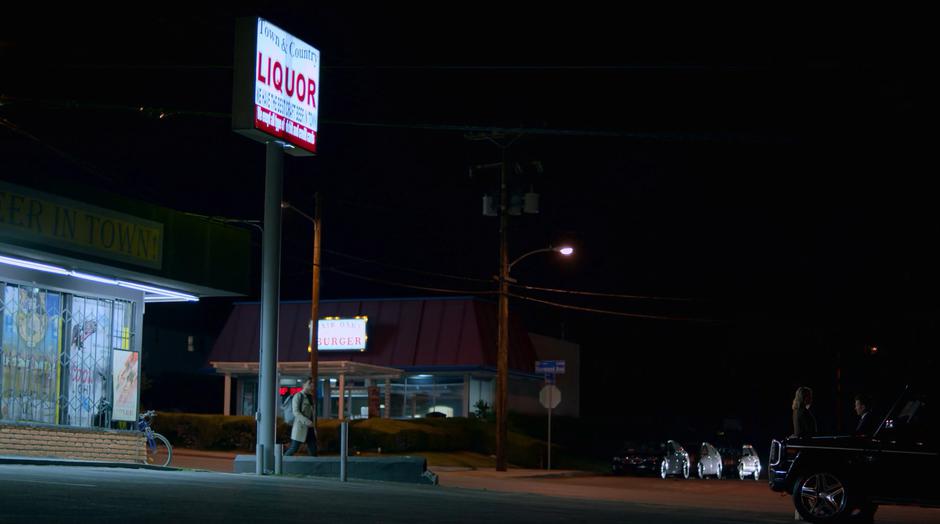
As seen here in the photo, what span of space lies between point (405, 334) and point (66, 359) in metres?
32.7

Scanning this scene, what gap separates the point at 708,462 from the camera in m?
39.5

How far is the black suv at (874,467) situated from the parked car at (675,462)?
21.9 meters

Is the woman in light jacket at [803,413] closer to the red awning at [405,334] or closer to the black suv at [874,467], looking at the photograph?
the black suv at [874,467]

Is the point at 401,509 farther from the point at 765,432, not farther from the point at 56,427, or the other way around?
the point at 765,432

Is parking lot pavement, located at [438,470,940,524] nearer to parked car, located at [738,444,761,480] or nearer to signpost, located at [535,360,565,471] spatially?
signpost, located at [535,360,565,471]

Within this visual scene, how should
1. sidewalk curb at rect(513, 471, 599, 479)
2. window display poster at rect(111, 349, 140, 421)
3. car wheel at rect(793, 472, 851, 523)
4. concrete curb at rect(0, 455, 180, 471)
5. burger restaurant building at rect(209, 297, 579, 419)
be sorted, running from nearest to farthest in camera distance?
car wheel at rect(793, 472, 851, 523) → concrete curb at rect(0, 455, 180, 471) → window display poster at rect(111, 349, 140, 421) → sidewalk curb at rect(513, 471, 599, 479) → burger restaurant building at rect(209, 297, 579, 419)

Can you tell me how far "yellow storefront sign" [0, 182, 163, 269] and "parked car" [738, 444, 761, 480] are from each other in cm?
2377

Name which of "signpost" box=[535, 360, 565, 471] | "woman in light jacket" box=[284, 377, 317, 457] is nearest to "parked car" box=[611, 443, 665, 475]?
"signpost" box=[535, 360, 565, 471]

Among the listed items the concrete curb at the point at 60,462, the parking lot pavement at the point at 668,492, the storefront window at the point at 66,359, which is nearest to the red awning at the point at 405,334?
the parking lot pavement at the point at 668,492

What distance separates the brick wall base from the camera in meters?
21.3

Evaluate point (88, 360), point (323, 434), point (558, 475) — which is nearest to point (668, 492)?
point (558, 475)

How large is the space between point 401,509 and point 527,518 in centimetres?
141

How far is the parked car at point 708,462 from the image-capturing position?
1547 inches

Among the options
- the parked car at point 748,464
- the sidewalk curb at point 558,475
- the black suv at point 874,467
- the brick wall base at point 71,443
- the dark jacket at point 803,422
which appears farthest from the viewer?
the parked car at point 748,464
